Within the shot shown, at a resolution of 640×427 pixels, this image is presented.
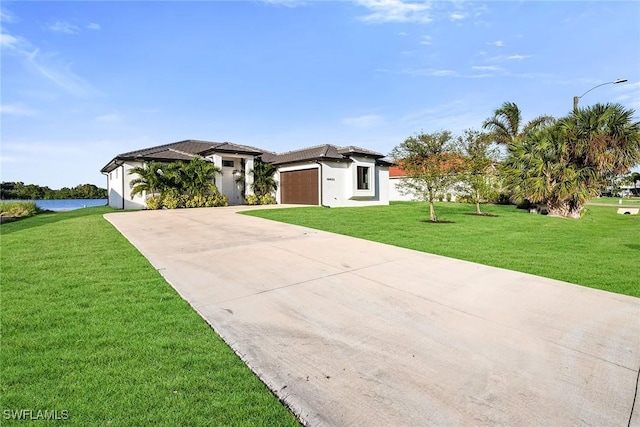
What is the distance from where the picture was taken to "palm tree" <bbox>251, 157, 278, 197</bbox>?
23.0 meters

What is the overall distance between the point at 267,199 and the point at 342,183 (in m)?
5.85

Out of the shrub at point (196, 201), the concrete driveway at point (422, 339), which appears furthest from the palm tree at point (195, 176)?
the concrete driveway at point (422, 339)

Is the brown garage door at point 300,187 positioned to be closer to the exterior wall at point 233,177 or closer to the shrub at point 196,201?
the exterior wall at point 233,177

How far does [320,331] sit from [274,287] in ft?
5.00

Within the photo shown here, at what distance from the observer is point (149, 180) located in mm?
18781

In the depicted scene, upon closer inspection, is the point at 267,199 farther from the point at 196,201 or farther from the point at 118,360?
the point at 118,360

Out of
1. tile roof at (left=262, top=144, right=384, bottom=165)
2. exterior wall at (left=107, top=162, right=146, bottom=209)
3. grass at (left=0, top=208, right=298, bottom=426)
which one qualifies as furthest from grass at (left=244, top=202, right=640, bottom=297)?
exterior wall at (left=107, top=162, right=146, bottom=209)

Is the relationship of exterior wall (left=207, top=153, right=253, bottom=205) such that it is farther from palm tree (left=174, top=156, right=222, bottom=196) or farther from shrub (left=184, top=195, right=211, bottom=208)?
shrub (left=184, top=195, right=211, bottom=208)

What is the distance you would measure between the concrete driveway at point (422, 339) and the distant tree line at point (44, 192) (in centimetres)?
4420

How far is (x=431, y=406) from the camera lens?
207cm

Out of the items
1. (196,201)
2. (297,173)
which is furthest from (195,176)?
(297,173)

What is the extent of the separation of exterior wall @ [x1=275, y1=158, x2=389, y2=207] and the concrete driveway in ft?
50.5

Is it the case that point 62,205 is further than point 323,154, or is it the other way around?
point 62,205

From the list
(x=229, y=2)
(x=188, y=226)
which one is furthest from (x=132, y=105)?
(x=188, y=226)
